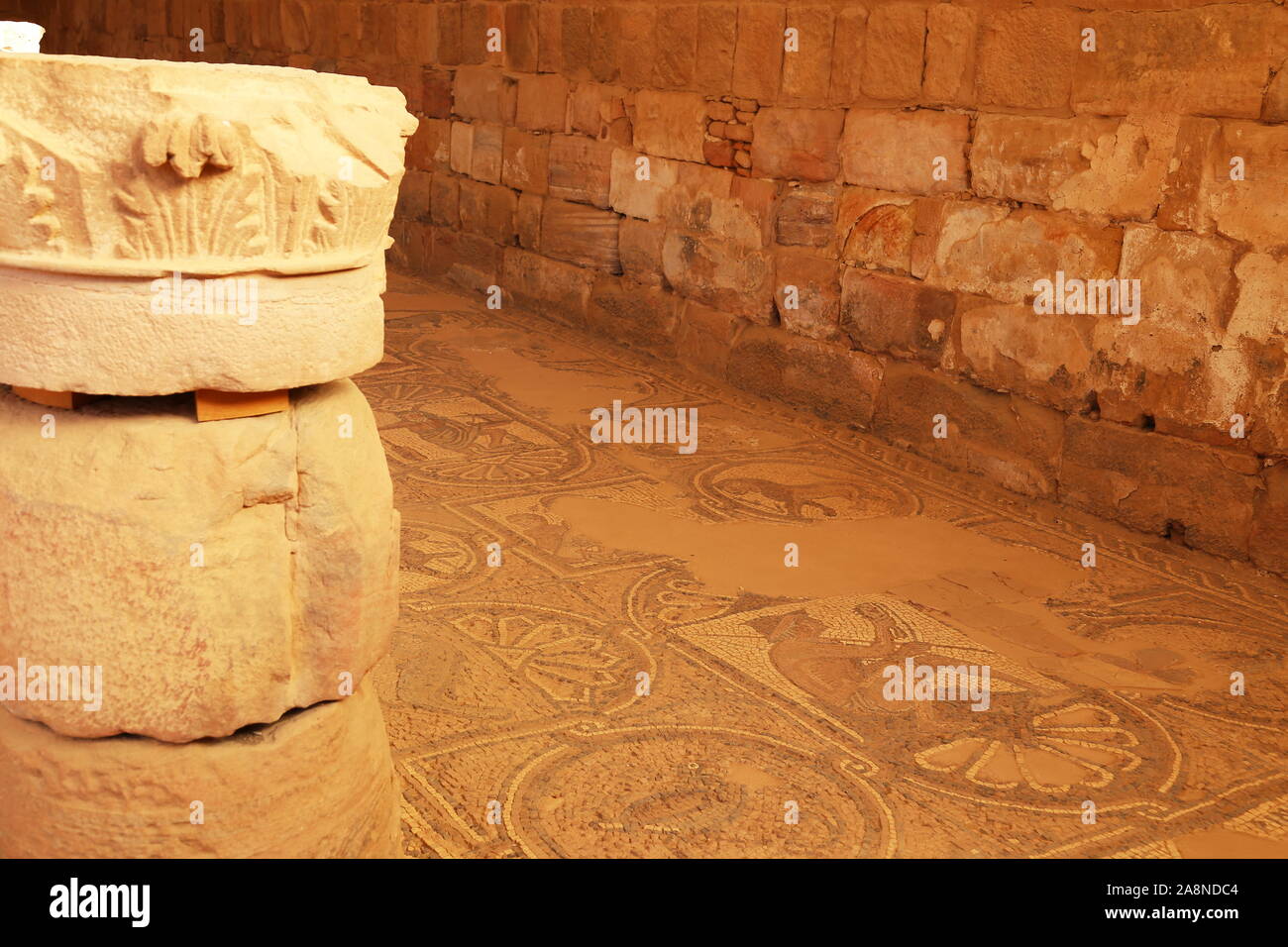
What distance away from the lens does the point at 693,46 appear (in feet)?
20.2

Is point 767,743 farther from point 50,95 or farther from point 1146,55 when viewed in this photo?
point 1146,55

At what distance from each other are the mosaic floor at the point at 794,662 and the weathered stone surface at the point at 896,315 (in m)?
0.47

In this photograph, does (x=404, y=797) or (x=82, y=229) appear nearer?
(x=82, y=229)

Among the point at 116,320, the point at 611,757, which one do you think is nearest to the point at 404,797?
the point at 611,757

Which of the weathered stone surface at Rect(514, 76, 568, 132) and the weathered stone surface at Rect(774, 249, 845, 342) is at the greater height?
the weathered stone surface at Rect(514, 76, 568, 132)

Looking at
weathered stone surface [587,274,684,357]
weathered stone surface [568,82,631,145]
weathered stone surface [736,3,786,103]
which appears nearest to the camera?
weathered stone surface [736,3,786,103]

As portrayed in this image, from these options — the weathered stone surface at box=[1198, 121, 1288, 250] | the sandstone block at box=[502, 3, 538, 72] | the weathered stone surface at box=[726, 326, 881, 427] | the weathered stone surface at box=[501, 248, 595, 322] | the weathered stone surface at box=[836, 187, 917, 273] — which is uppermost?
the sandstone block at box=[502, 3, 538, 72]

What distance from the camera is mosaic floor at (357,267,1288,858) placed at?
2619 mm

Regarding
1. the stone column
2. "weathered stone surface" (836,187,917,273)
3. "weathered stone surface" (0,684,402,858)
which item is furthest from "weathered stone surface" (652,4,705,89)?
"weathered stone surface" (0,684,402,858)

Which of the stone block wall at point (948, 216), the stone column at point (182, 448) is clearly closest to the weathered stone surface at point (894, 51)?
the stone block wall at point (948, 216)

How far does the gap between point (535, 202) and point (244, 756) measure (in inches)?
229

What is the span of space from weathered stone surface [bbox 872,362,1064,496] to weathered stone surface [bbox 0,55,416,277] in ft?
11.1

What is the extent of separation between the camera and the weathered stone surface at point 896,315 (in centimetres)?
509

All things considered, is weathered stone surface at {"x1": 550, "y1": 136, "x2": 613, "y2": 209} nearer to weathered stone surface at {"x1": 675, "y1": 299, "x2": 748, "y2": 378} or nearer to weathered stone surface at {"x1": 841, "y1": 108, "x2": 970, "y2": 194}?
weathered stone surface at {"x1": 675, "y1": 299, "x2": 748, "y2": 378}
